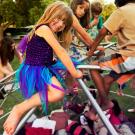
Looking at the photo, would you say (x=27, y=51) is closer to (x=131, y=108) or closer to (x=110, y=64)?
(x=110, y=64)

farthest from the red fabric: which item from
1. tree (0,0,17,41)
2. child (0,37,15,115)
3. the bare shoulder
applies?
tree (0,0,17,41)

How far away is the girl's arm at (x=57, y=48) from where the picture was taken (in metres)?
3.76

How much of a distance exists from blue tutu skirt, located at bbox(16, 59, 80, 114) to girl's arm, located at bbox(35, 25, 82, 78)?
218 mm

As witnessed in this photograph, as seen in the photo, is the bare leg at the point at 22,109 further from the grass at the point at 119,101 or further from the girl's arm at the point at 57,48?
the grass at the point at 119,101

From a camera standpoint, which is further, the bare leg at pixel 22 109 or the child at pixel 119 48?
the child at pixel 119 48

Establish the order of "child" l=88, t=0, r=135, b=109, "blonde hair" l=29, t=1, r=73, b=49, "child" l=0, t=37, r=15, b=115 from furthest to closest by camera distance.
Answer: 1. "child" l=0, t=37, r=15, b=115
2. "child" l=88, t=0, r=135, b=109
3. "blonde hair" l=29, t=1, r=73, b=49

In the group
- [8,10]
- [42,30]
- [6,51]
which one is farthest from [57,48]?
[8,10]

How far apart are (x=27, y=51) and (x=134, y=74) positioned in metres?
1.00

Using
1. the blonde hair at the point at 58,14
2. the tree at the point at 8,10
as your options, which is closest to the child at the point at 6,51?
the blonde hair at the point at 58,14

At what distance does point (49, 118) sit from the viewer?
199 inches

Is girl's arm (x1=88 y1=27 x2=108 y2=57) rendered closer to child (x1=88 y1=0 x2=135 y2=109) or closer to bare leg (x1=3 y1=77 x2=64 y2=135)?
child (x1=88 y1=0 x2=135 y2=109)

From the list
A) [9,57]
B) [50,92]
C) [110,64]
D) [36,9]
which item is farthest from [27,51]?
[36,9]

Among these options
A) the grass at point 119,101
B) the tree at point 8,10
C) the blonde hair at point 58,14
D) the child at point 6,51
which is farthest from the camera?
the tree at point 8,10

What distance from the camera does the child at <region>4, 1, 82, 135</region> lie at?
388cm
